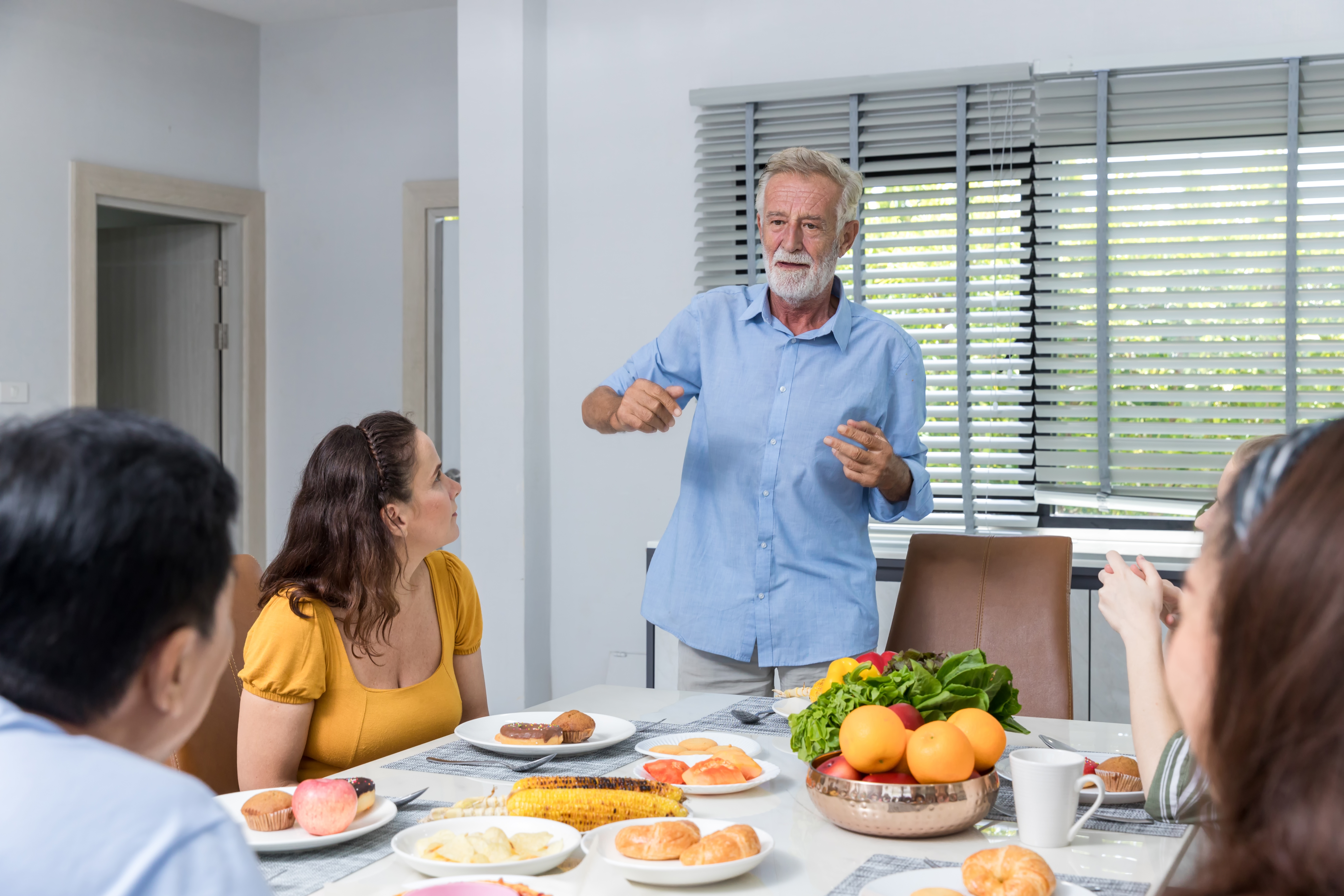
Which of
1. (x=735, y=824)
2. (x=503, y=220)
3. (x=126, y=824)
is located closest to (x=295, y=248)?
(x=503, y=220)

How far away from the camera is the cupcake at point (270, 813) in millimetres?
1245

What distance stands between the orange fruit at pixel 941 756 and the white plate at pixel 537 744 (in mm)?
526

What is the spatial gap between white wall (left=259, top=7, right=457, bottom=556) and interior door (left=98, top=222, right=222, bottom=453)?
252 millimetres

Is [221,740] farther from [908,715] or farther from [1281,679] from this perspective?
[1281,679]

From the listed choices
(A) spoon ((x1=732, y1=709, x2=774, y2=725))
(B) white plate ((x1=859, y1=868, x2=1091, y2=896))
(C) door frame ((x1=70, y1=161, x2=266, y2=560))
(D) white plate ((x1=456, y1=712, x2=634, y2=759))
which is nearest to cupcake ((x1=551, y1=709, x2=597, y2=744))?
(D) white plate ((x1=456, y1=712, x2=634, y2=759))

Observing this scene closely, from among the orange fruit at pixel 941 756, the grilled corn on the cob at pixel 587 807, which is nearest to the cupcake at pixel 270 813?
the grilled corn on the cob at pixel 587 807

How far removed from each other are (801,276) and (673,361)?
1.12 feet

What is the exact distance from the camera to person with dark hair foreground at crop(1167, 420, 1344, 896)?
0.50 metres

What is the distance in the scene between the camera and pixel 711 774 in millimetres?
1460

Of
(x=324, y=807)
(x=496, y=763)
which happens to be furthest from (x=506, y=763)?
(x=324, y=807)

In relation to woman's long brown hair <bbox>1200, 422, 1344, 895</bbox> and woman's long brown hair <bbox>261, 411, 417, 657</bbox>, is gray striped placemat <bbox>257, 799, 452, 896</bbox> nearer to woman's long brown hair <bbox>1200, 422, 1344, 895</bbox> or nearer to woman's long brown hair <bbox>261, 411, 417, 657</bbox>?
woman's long brown hair <bbox>261, 411, 417, 657</bbox>

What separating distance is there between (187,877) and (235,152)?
4.66 metres

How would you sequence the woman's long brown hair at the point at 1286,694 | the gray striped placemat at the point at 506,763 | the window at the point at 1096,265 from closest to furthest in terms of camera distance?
the woman's long brown hair at the point at 1286,694 → the gray striped placemat at the point at 506,763 → the window at the point at 1096,265

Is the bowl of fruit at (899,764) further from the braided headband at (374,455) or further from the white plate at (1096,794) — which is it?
the braided headband at (374,455)
